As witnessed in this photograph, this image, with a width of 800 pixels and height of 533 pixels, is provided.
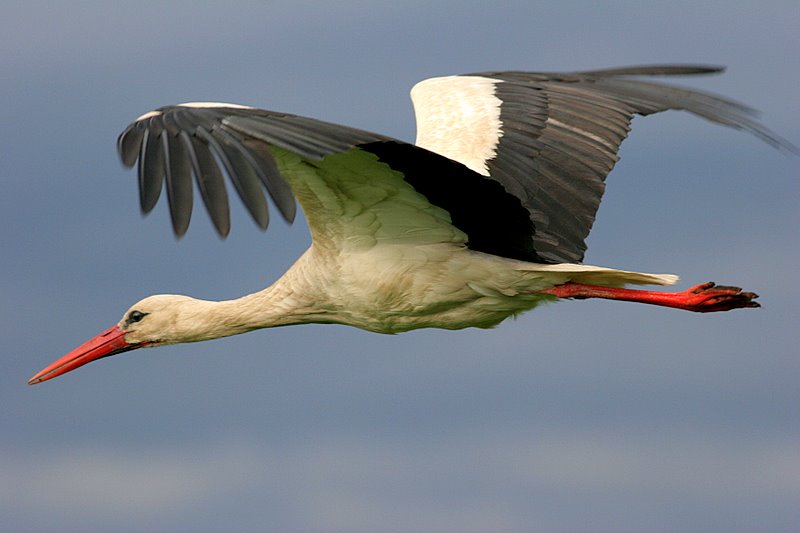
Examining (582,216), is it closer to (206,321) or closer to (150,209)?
(206,321)

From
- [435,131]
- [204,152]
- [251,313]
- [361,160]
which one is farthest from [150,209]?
[435,131]

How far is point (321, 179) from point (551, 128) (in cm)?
207

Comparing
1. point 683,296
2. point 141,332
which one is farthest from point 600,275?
point 141,332

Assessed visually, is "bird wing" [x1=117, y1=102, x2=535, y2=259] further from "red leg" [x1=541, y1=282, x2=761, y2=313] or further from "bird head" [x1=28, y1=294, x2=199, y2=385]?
"bird head" [x1=28, y1=294, x2=199, y2=385]

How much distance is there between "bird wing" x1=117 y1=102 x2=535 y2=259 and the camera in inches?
236

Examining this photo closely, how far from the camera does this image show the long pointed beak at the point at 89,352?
9477mm

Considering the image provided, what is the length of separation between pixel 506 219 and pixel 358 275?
82 cm

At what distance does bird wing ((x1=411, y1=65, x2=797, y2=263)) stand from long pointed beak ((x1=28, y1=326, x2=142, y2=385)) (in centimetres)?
227

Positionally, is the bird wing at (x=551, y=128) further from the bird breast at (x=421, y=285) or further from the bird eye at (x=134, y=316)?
the bird eye at (x=134, y=316)

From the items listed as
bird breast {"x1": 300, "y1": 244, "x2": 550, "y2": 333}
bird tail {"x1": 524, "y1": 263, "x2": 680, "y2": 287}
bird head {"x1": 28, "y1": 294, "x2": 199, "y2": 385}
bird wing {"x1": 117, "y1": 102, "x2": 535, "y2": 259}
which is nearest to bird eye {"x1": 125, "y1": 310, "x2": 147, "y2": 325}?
bird head {"x1": 28, "y1": 294, "x2": 199, "y2": 385}

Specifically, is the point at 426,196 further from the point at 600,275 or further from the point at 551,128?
the point at 551,128

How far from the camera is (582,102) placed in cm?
890

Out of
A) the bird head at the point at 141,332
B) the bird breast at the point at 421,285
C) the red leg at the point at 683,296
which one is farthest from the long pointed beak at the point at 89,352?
the red leg at the point at 683,296

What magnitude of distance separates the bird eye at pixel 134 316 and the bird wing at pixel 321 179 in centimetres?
191
